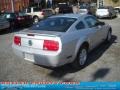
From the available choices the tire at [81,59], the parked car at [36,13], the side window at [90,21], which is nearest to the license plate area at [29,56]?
the tire at [81,59]

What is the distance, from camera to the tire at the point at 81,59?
22.0 feet

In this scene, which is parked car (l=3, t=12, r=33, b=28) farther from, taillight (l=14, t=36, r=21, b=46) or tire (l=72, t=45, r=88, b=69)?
tire (l=72, t=45, r=88, b=69)

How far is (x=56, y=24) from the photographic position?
707cm

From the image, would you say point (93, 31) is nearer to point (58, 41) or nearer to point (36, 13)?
point (58, 41)

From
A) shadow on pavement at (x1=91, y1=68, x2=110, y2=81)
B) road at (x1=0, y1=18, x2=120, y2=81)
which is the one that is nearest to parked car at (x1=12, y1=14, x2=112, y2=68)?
road at (x1=0, y1=18, x2=120, y2=81)

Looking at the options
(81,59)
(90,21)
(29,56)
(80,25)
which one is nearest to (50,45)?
(29,56)

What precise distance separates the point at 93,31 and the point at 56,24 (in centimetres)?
134

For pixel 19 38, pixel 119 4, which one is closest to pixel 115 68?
pixel 19 38

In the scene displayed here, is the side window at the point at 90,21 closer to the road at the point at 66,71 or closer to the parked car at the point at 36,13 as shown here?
the road at the point at 66,71

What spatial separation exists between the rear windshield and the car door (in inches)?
28.1

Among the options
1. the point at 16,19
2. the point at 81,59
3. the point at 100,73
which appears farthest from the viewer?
the point at 16,19

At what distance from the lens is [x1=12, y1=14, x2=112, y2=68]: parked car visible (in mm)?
5934

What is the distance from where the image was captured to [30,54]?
631cm

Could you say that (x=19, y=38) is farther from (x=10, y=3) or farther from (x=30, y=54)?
(x=10, y=3)
